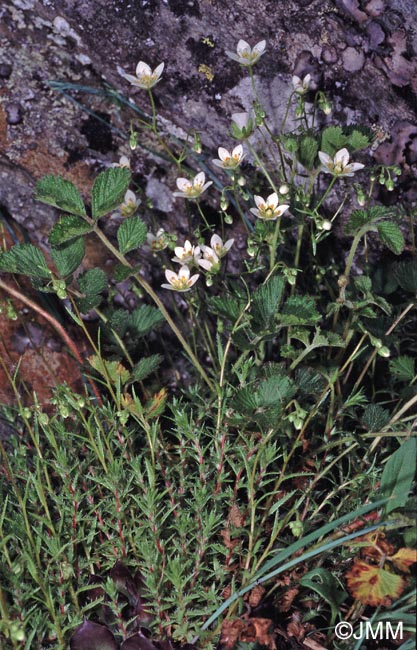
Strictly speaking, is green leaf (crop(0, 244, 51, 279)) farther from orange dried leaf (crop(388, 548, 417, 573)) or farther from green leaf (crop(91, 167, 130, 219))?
orange dried leaf (crop(388, 548, 417, 573))

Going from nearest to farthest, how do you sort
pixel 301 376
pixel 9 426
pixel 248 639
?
pixel 248 639 < pixel 301 376 < pixel 9 426

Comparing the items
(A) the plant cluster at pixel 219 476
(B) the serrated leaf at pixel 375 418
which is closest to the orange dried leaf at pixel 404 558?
(A) the plant cluster at pixel 219 476

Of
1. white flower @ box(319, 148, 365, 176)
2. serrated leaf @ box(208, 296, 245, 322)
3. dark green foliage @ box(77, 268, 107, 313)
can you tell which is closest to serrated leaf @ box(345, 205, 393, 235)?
white flower @ box(319, 148, 365, 176)

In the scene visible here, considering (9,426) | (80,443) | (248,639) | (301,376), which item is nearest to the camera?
(248,639)

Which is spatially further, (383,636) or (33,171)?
(33,171)

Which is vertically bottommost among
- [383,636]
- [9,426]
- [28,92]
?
[9,426]

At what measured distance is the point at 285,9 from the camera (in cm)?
225

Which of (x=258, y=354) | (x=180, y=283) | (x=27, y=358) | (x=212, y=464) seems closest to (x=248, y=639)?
Answer: (x=212, y=464)

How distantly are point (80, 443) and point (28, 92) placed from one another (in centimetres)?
110

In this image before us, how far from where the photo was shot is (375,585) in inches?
56.6

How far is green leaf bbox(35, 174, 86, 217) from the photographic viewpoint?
5.69ft

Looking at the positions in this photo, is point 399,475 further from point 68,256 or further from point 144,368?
point 68,256

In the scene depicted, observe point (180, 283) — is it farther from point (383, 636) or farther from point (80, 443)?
point (383, 636)

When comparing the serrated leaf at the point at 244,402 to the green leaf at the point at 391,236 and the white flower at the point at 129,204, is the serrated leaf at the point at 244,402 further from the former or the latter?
the white flower at the point at 129,204
